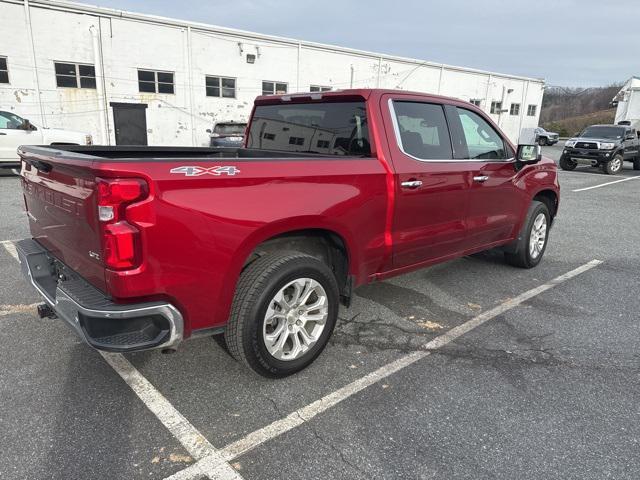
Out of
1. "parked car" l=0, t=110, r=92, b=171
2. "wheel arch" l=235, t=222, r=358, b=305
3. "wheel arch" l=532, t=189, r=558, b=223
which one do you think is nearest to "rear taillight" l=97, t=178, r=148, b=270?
"wheel arch" l=235, t=222, r=358, b=305

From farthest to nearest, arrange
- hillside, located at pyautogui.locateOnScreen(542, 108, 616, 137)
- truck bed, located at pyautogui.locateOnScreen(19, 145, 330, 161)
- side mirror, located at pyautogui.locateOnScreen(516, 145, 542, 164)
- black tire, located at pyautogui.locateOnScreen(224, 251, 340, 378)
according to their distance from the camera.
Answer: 1. hillside, located at pyautogui.locateOnScreen(542, 108, 616, 137)
2. side mirror, located at pyautogui.locateOnScreen(516, 145, 542, 164)
3. truck bed, located at pyautogui.locateOnScreen(19, 145, 330, 161)
4. black tire, located at pyautogui.locateOnScreen(224, 251, 340, 378)

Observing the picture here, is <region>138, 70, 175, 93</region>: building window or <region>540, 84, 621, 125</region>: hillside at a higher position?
<region>540, 84, 621, 125</region>: hillside

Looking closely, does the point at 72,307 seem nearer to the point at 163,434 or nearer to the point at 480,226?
the point at 163,434

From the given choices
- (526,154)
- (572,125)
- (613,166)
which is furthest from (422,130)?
(572,125)

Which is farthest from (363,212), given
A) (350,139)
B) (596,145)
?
(596,145)

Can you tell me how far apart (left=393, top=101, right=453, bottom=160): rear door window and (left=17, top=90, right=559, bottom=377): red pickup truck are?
0.01m

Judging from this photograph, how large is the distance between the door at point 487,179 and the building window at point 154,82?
19409 mm

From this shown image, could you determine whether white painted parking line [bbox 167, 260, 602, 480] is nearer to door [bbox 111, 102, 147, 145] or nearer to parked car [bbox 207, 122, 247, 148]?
parked car [bbox 207, 122, 247, 148]

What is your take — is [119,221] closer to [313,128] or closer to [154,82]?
[313,128]

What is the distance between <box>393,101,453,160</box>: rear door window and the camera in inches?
141

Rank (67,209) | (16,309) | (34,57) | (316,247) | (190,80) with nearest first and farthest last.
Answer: (67,209) < (316,247) < (16,309) < (34,57) < (190,80)

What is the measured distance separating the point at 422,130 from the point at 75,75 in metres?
19.5

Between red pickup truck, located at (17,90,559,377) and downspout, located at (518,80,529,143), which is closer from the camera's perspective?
red pickup truck, located at (17,90,559,377)

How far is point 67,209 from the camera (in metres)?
2.58
